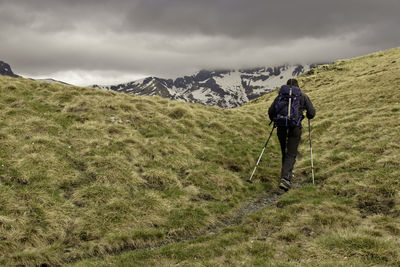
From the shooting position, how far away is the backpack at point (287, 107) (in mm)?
12208

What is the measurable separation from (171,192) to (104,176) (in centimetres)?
286

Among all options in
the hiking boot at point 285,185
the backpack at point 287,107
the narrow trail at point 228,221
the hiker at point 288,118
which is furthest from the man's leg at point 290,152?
the narrow trail at point 228,221

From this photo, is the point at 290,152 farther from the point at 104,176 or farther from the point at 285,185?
the point at 104,176

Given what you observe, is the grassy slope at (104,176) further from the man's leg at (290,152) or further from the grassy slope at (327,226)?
the grassy slope at (327,226)

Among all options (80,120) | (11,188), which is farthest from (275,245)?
(80,120)

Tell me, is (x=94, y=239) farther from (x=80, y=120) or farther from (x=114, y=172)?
(x=80, y=120)

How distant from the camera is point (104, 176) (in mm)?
11570

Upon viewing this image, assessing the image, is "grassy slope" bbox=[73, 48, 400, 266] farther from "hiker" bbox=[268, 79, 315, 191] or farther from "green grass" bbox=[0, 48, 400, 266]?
"hiker" bbox=[268, 79, 315, 191]

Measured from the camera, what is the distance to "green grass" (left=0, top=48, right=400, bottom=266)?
7434mm

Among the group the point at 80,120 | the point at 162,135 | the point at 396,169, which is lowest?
the point at 396,169

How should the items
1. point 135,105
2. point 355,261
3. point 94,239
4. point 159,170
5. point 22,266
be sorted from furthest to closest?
point 135,105
point 159,170
point 94,239
point 22,266
point 355,261

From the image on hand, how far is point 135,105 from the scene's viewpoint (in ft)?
A: 74.0

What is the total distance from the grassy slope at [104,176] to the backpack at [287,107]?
3.40 meters

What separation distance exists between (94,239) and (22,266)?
73.1 inches
